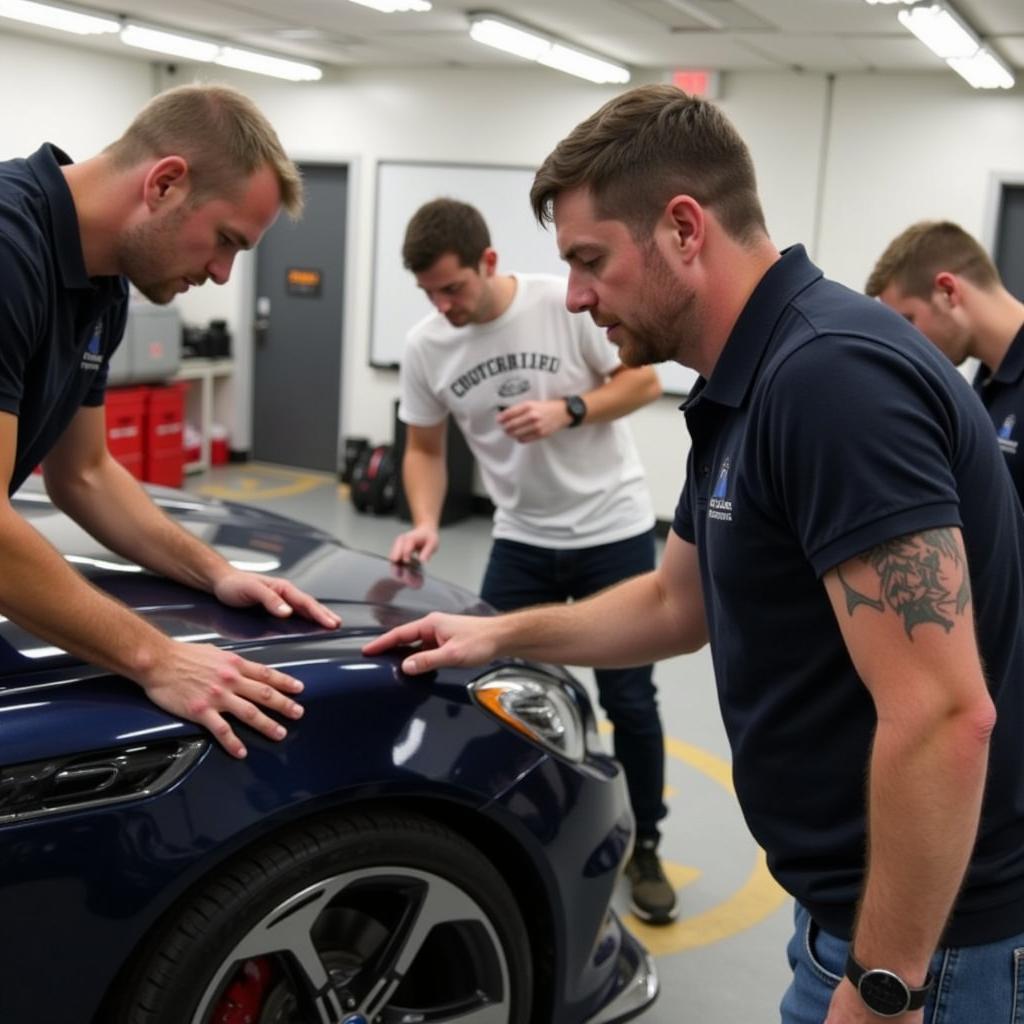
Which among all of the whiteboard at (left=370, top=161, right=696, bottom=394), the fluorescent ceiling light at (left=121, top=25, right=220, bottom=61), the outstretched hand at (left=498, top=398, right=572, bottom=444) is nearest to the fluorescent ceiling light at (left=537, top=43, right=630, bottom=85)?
the whiteboard at (left=370, top=161, right=696, bottom=394)

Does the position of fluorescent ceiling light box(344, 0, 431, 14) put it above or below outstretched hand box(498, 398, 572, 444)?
above

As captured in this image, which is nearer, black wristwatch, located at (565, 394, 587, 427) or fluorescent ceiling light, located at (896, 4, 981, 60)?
black wristwatch, located at (565, 394, 587, 427)

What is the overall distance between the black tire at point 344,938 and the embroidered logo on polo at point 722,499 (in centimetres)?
88

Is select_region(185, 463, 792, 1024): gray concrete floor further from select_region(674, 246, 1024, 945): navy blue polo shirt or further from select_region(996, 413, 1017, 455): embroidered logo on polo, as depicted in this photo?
select_region(674, 246, 1024, 945): navy blue polo shirt

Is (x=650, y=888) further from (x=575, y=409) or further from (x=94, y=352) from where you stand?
(x=94, y=352)

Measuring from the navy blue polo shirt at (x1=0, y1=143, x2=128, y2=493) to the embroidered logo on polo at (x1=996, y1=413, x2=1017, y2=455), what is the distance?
2.03m

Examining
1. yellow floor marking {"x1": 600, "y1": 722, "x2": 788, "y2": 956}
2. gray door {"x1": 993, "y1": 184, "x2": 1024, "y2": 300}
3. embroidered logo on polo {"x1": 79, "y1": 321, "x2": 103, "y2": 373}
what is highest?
gray door {"x1": 993, "y1": 184, "x2": 1024, "y2": 300}

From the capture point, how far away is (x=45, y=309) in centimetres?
208

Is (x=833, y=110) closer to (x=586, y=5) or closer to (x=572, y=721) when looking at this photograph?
(x=586, y=5)

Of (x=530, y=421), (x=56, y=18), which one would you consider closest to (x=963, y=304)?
(x=530, y=421)

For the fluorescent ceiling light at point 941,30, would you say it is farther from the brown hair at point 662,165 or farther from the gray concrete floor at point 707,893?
the brown hair at point 662,165

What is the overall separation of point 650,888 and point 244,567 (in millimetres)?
1544

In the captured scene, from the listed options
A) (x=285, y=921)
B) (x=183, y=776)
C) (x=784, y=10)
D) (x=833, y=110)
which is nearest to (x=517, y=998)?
(x=285, y=921)

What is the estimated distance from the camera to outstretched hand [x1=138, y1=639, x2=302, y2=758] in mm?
1856
